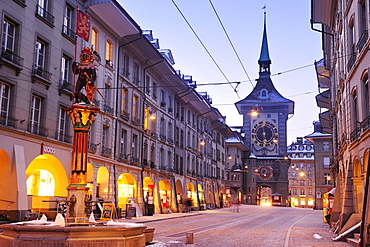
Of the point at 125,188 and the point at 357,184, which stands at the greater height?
the point at 357,184

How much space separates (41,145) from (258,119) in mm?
78090

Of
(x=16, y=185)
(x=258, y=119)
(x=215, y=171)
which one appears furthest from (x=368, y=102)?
(x=258, y=119)

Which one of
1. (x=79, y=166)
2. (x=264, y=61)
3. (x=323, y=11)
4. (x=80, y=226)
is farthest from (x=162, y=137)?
(x=264, y=61)

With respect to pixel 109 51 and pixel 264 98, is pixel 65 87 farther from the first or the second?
pixel 264 98

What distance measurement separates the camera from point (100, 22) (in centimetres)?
3234

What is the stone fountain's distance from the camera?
12.0 m

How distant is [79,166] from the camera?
50.8 feet

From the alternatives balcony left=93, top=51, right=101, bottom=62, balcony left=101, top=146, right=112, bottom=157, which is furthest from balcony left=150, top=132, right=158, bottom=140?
balcony left=93, top=51, right=101, bottom=62

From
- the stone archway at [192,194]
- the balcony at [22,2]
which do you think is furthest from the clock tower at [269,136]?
the balcony at [22,2]

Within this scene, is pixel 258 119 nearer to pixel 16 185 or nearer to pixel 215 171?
pixel 215 171

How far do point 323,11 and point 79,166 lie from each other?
21117 mm

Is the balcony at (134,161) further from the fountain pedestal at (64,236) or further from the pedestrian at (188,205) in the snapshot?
the fountain pedestal at (64,236)

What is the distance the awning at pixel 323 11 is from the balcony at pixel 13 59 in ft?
57.6

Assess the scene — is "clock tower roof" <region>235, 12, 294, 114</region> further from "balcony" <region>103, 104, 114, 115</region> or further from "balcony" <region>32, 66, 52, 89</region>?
"balcony" <region>32, 66, 52, 89</region>
